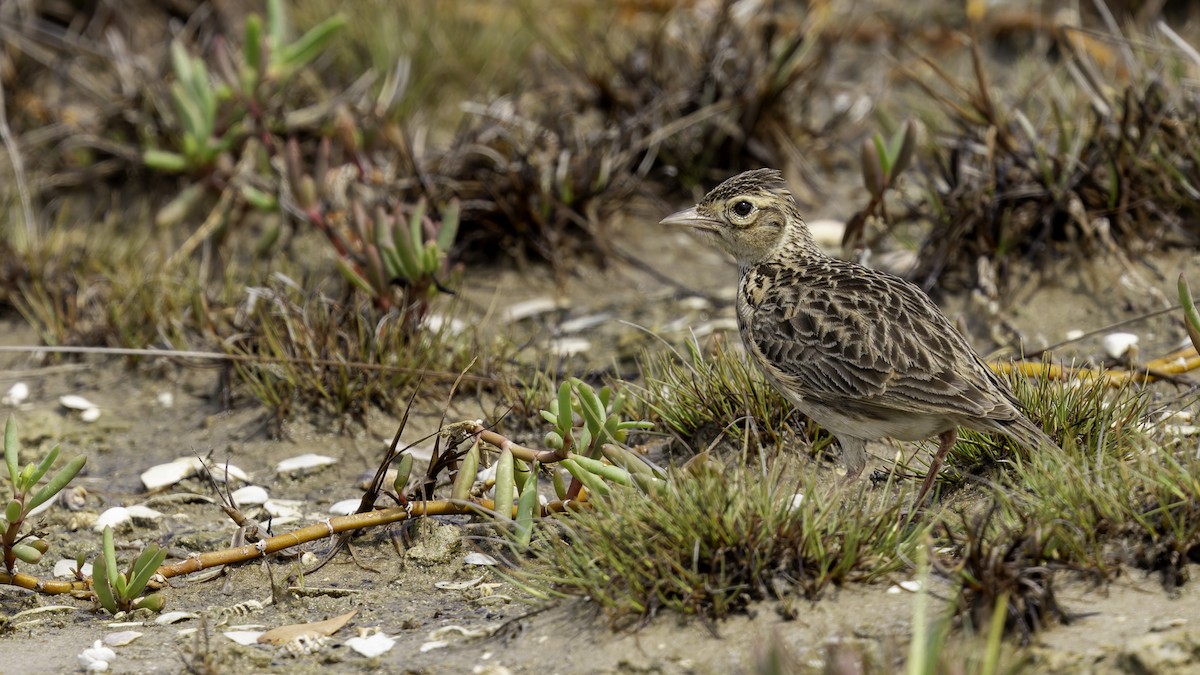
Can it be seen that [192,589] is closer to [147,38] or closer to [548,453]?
[548,453]

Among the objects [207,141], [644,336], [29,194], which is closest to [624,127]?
[644,336]

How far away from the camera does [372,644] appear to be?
449 cm

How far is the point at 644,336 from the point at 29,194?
4097 millimetres

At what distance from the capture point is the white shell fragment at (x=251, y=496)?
588 centimetres

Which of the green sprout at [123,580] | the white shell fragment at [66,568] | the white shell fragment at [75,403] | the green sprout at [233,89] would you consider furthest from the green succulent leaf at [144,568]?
the green sprout at [233,89]

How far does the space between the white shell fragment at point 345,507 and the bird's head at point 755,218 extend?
1819mm

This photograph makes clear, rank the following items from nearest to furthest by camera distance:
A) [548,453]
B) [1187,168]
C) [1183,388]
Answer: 1. [548,453]
2. [1183,388]
3. [1187,168]

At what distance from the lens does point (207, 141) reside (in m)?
7.89

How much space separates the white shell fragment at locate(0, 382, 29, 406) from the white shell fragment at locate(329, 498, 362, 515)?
226 cm

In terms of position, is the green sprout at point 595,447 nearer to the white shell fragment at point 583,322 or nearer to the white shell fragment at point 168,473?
the white shell fragment at point 168,473

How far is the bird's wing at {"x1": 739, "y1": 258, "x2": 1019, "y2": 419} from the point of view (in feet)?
15.8

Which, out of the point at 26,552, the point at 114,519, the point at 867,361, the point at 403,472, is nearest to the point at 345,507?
the point at 403,472

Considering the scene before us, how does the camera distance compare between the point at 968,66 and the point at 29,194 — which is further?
the point at 968,66

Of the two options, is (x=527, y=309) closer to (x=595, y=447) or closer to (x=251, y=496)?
(x=251, y=496)
